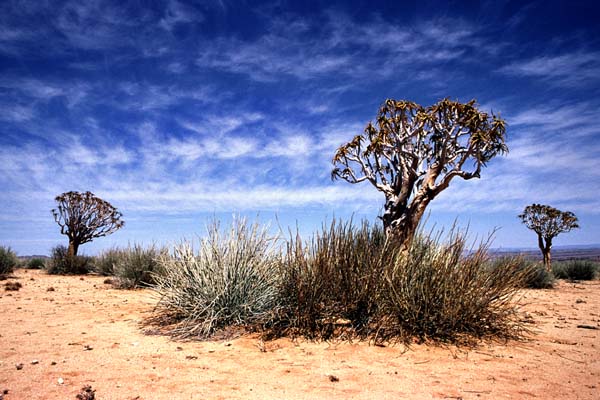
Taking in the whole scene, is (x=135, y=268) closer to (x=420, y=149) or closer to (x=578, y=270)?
(x=420, y=149)

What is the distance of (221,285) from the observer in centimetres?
648

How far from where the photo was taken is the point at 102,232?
23.2m

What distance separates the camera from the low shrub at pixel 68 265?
60.9ft

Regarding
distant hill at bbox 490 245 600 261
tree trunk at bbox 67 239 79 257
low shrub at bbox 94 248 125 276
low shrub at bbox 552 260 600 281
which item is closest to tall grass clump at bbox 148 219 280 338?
distant hill at bbox 490 245 600 261

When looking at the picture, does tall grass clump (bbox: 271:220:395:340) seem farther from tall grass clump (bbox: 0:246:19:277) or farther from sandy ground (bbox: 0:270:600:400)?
tall grass clump (bbox: 0:246:19:277)

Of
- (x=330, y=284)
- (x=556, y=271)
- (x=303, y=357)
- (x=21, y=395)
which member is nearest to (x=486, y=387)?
(x=303, y=357)

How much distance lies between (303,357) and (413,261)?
2.49m

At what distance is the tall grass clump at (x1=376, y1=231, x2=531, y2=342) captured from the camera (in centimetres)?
549

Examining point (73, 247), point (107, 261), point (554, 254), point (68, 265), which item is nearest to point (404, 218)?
point (107, 261)

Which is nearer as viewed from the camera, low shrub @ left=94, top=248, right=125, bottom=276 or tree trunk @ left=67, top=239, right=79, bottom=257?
low shrub @ left=94, top=248, right=125, bottom=276

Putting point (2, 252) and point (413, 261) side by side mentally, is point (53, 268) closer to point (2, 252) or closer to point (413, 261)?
point (2, 252)

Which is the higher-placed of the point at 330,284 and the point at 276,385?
the point at 330,284

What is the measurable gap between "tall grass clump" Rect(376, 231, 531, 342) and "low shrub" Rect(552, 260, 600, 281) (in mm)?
18904

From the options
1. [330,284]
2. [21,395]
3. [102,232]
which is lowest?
[21,395]
